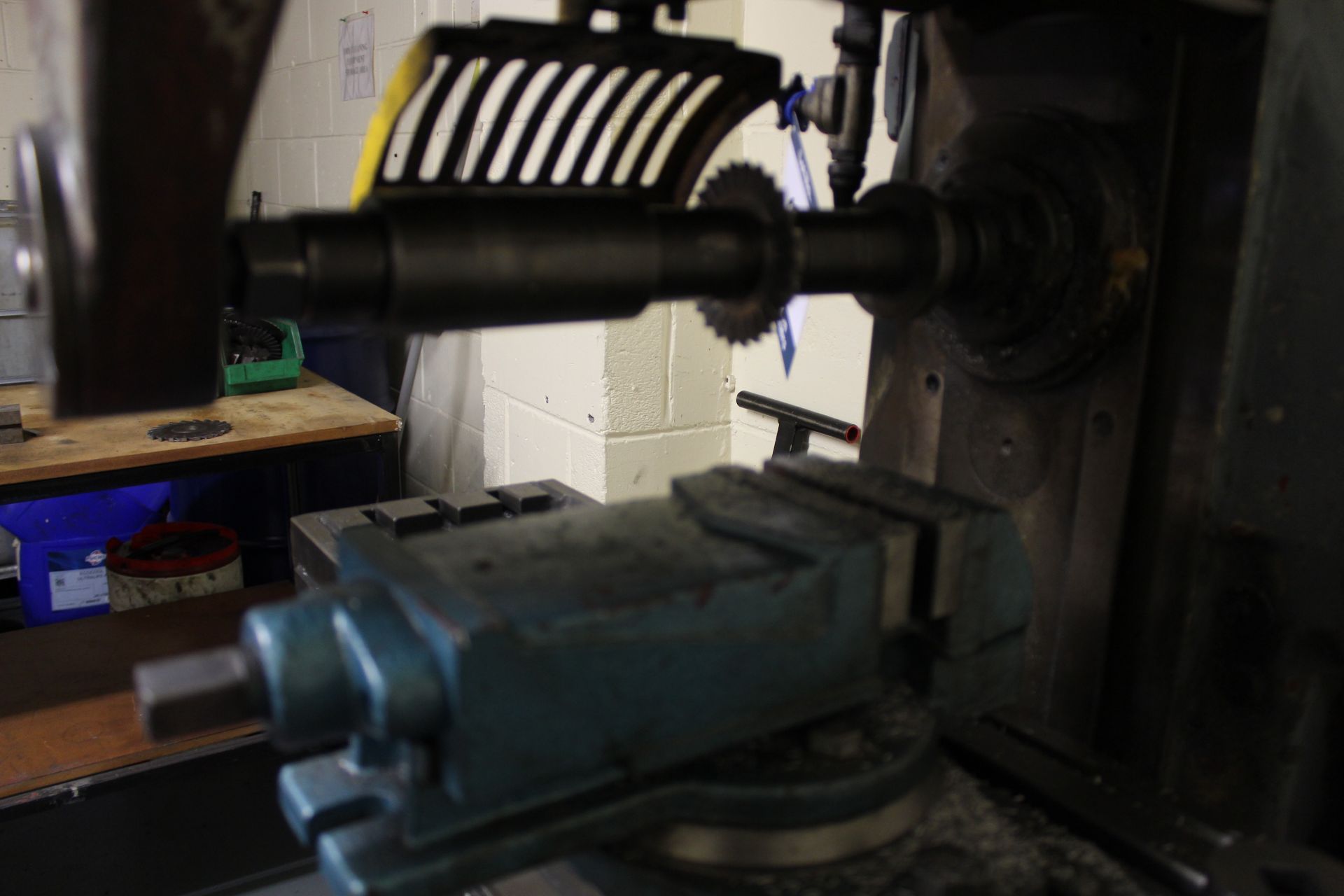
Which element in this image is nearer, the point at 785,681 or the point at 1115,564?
the point at 785,681

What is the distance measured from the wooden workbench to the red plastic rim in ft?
0.33

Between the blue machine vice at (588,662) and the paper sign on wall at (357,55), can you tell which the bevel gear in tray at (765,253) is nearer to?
the blue machine vice at (588,662)

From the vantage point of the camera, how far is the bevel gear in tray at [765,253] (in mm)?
504

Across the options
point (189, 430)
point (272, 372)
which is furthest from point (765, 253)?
point (272, 372)

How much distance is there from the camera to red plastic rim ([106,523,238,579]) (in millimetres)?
2127

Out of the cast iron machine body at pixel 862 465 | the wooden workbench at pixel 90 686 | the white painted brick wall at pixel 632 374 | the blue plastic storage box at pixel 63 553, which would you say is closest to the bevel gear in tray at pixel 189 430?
the blue plastic storage box at pixel 63 553

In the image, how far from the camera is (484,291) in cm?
42

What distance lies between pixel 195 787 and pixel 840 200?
4.87 ft

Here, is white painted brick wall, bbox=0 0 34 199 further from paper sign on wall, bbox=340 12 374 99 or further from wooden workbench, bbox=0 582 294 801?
wooden workbench, bbox=0 582 294 801

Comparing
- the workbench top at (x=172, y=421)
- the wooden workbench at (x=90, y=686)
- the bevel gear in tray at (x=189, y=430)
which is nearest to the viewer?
the wooden workbench at (x=90, y=686)

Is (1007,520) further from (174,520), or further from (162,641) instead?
(174,520)

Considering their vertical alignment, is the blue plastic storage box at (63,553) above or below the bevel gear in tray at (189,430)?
below

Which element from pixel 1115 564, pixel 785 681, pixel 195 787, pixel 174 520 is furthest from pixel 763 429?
pixel 174 520

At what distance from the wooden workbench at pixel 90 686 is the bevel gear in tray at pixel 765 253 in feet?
4.60
